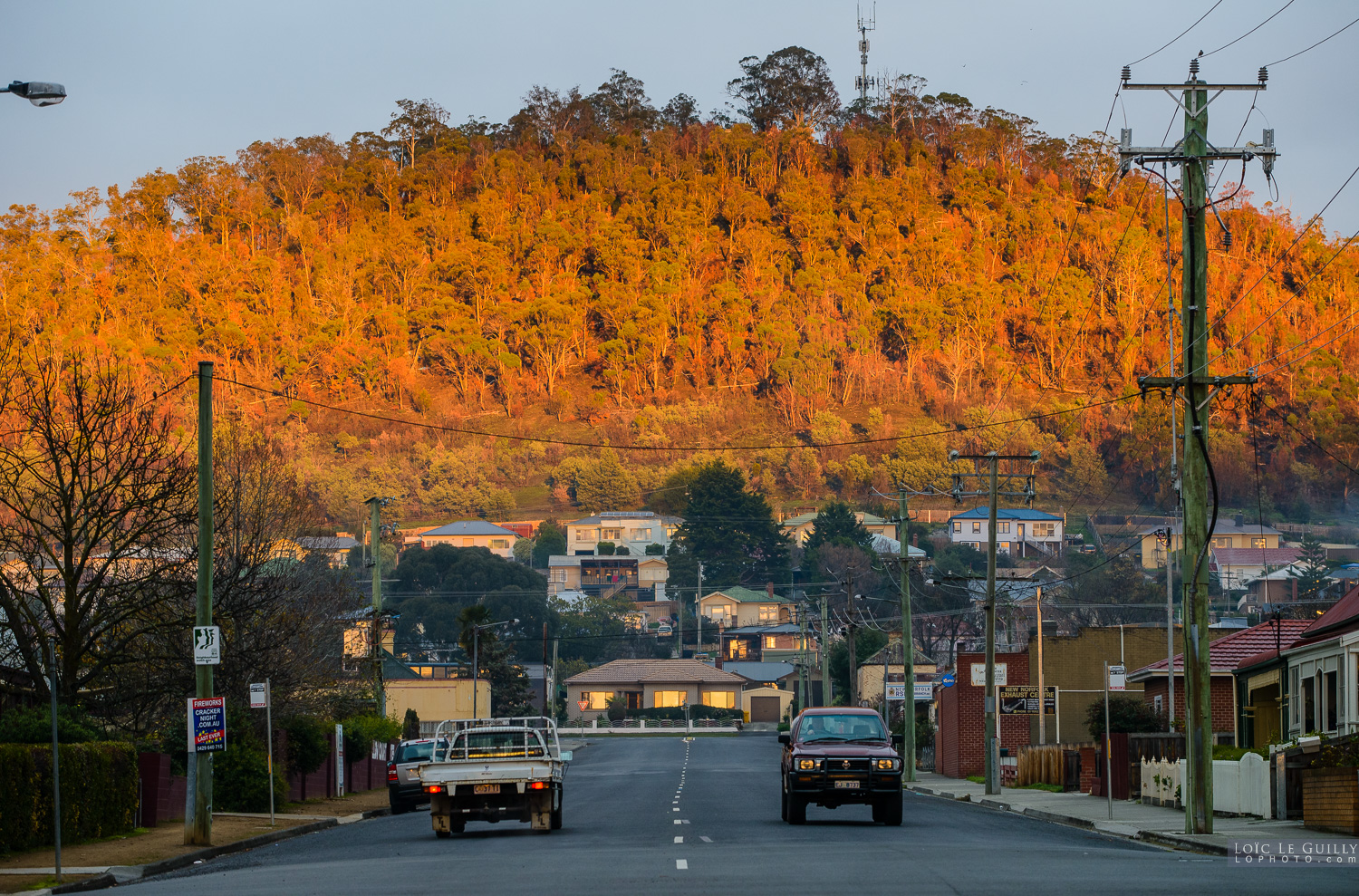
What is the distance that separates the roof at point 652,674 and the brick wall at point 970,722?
5434 cm

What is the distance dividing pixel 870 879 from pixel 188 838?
12.3 m

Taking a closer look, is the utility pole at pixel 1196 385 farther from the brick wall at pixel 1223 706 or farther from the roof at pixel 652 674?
the roof at pixel 652 674

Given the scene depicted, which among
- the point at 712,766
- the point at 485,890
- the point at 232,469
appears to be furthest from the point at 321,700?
the point at 485,890

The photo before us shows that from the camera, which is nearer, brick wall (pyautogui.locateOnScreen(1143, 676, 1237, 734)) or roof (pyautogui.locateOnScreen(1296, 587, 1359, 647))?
roof (pyautogui.locateOnScreen(1296, 587, 1359, 647))

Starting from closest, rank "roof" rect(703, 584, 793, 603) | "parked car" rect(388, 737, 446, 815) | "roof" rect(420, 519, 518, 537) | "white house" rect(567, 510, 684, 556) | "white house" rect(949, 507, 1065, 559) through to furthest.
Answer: "parked car" rect(388, 737, 446, 815) → "roof" rect(703, 584, 793, 603) → "white house" rect(949, 507, 1065, 559) → "roof" rect(420, 519, 518, 537) → "white house" rect(567, 510, 684, 556)

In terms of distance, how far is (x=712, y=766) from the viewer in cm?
5834

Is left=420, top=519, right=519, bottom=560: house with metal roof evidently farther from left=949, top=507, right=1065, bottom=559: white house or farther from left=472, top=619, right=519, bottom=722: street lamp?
left=472, top=619, right=519, bottom=722: street lamp

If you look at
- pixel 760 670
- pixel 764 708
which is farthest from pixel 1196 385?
pixel 760 670

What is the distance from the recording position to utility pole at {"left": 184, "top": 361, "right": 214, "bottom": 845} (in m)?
23.2

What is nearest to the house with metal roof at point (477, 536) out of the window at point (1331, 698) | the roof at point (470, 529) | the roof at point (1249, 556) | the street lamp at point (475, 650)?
the roof at point (470, 529)

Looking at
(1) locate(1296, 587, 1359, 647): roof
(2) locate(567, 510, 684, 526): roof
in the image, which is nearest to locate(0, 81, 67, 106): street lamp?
(1) locate(1296, 587, 1359, 647): roof

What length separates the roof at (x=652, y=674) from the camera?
10988 centimetres

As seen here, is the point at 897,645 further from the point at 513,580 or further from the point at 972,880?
the point at 972,880

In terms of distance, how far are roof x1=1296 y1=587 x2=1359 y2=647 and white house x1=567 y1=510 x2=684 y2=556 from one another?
14211 cm
